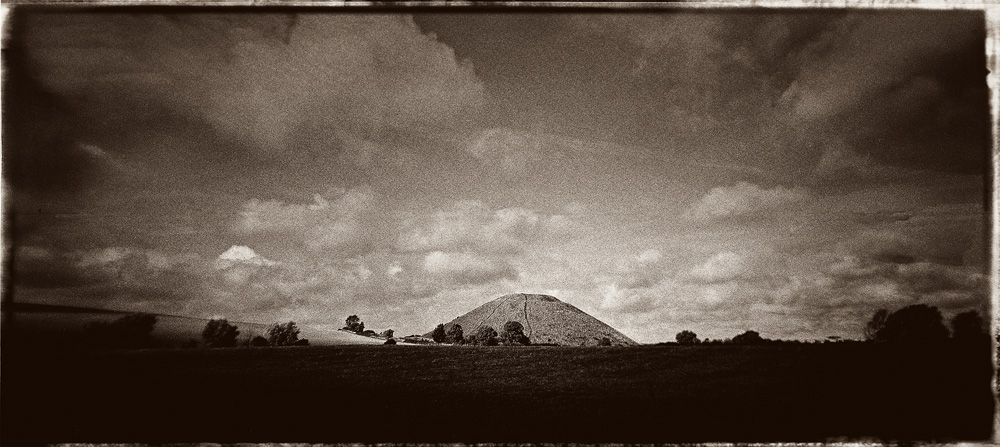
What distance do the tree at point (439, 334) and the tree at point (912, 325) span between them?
498 inches

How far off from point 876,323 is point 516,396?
10.2 m

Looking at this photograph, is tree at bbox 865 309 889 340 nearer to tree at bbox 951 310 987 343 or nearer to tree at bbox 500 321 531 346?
tree at bbox 951 310 987 343

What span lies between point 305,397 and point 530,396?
6.27 m

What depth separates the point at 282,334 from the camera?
15852 mm

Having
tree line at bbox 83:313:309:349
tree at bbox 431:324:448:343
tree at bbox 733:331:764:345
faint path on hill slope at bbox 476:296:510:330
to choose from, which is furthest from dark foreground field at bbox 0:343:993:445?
faint path on hill slope at bbox 476:296:510:330

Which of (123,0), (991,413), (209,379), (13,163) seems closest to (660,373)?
(991,413)

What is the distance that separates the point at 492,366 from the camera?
15914mm

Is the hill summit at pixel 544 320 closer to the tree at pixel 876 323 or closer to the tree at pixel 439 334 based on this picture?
the tree at pixel 439 334

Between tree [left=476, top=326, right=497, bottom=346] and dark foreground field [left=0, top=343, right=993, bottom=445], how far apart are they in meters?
1.72

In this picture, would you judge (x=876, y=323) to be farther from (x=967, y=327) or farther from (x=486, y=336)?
(x=486, y=336)

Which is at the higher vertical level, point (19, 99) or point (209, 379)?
point (19, 99)

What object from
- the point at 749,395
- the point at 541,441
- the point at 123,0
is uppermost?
the point at 123,0

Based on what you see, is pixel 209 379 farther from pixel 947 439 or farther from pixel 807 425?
pixel 947 439

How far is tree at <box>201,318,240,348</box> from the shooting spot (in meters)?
15.2
